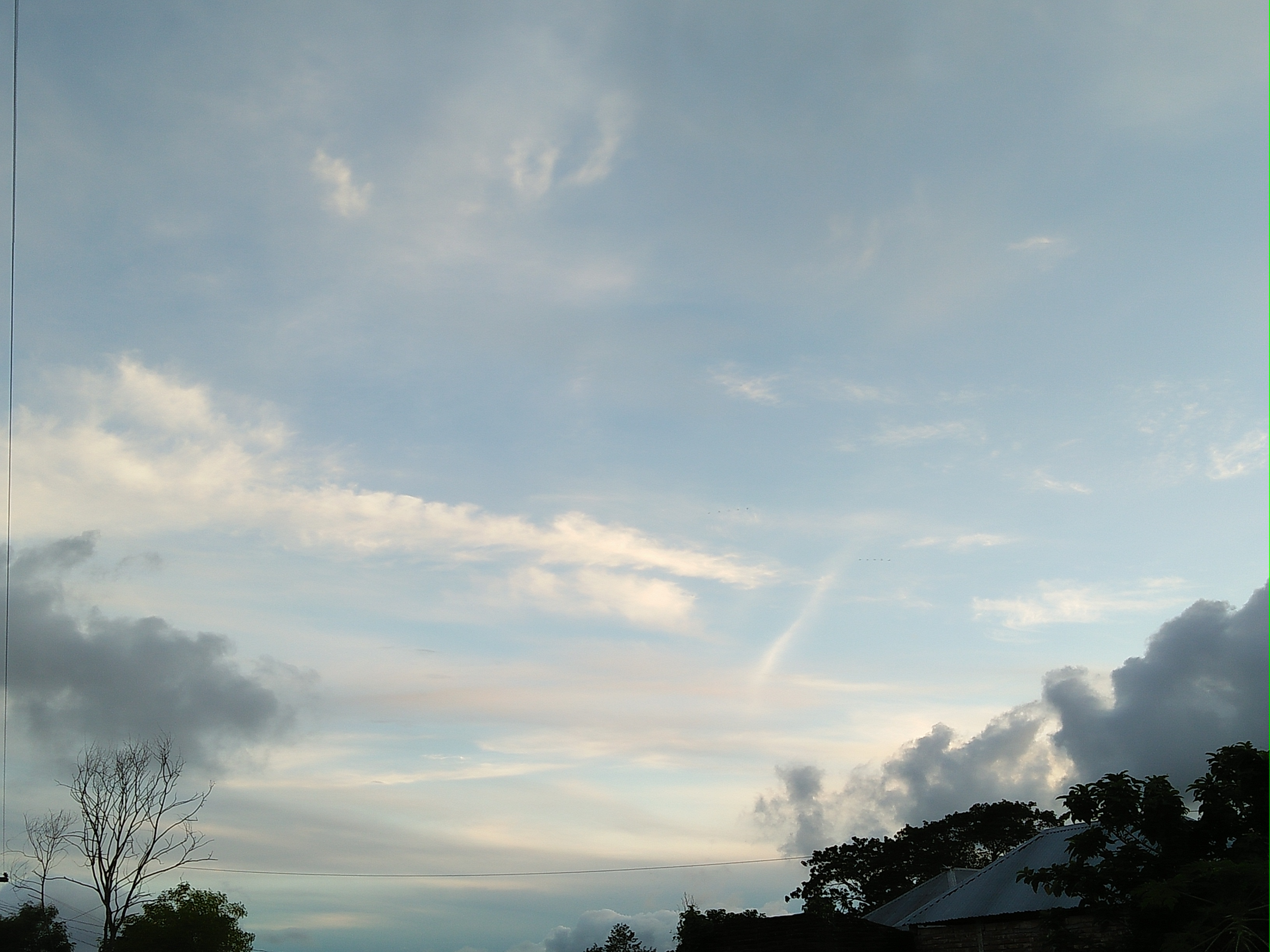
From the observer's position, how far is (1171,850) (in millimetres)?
19750

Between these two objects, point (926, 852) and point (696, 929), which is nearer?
point (696, 929)

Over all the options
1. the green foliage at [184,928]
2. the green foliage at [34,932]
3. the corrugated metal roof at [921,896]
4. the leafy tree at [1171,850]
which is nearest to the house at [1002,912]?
the corrugated metal roof at [921,896]

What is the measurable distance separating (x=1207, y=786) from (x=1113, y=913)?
3.56 metres

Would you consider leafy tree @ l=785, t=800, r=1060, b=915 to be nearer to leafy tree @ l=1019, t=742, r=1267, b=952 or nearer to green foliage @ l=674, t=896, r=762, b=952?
green foliage @ l=674, t=896, r=762, b=952

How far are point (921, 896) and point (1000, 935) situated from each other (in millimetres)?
19843

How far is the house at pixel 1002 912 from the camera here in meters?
38.3

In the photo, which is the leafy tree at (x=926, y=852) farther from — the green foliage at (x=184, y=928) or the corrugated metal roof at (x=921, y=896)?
the green foliage at (x=184, y=928)

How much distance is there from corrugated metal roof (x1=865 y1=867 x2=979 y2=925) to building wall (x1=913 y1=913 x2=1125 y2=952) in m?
10.6

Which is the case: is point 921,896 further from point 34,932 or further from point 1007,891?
point 34,932

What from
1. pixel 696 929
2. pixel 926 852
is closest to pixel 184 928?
pixel 696 929

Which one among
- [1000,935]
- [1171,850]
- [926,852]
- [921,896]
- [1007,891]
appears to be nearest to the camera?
[1171,850]

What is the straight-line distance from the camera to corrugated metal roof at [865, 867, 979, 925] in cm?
5641

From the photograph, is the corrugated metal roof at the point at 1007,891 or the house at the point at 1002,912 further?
the corrugated metal roof at the point at 1007,891

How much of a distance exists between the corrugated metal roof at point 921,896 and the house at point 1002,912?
7888mm
